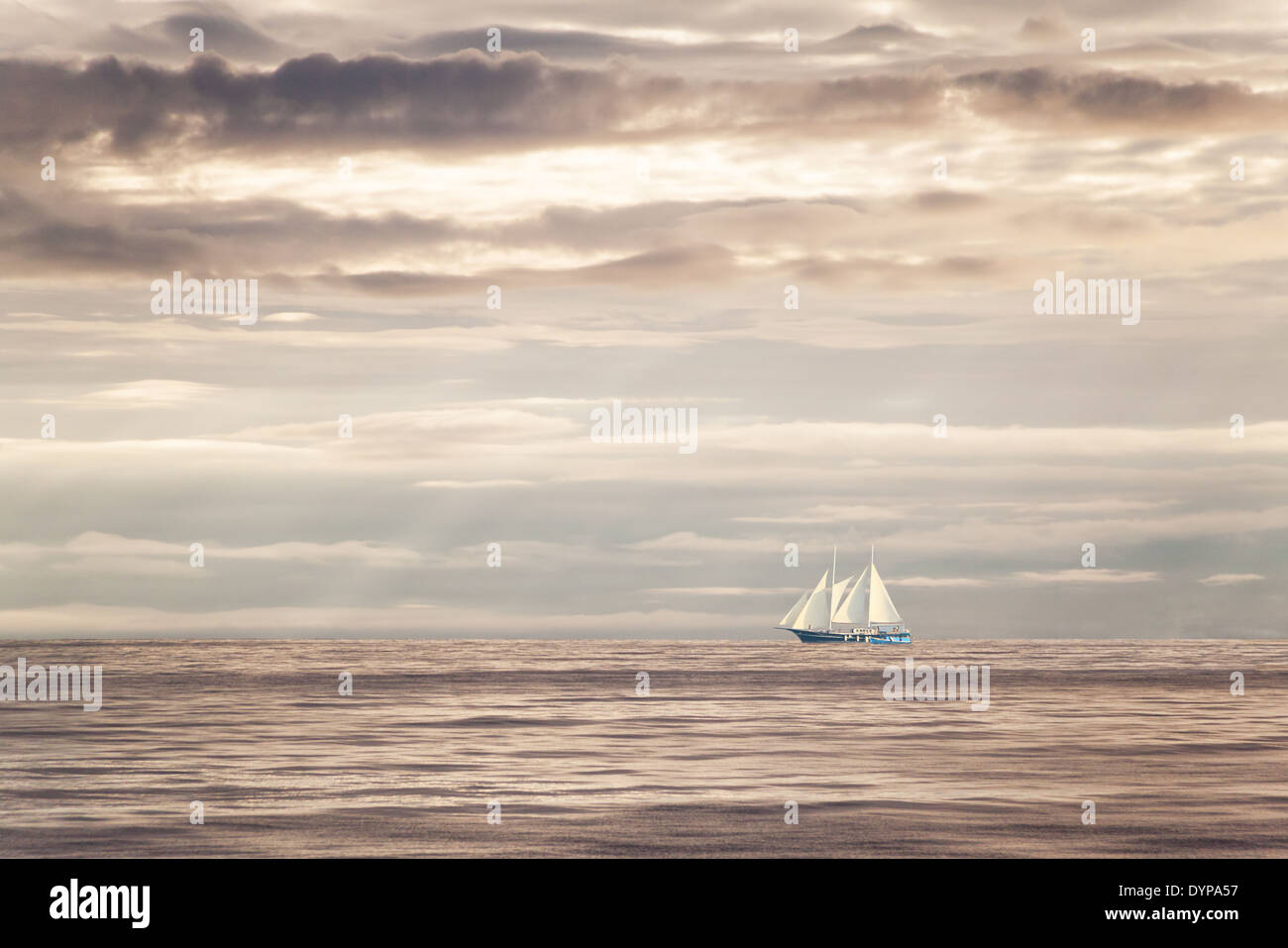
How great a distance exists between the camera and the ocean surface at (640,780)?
93.9 ft

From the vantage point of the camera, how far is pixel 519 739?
53531mm

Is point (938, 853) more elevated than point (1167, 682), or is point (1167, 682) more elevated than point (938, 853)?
point (938, 853)

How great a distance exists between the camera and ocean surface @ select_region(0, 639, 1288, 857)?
28625mm

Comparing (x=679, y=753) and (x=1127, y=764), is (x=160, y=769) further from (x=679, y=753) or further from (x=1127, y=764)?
(x=1127, y=764)

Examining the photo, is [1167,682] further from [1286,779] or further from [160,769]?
[160,769]

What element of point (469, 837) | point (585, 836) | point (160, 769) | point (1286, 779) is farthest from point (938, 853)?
point (160, 769)

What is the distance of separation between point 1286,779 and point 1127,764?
230 inches

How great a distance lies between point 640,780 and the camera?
130 feet

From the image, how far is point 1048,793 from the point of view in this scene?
120 feet

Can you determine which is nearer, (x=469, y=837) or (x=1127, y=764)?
(x=469, y=837)
